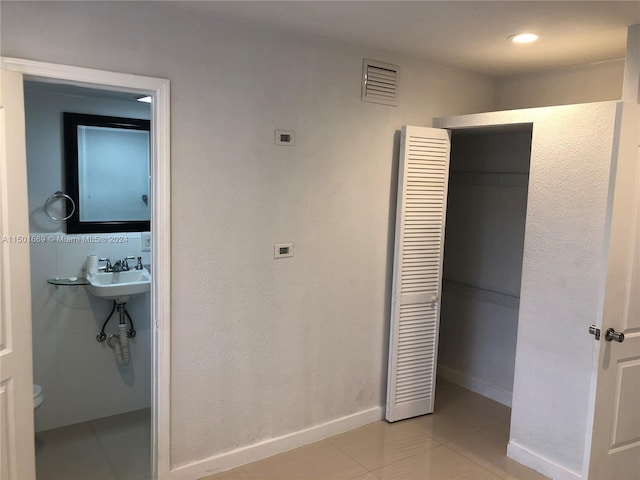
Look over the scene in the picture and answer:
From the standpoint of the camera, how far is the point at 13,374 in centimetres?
209

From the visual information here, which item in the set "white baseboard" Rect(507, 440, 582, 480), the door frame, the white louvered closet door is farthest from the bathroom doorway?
"white baseboard" Rect(507, 440, 582, 480)

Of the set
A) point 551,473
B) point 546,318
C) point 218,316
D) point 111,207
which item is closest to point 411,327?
point 546,318

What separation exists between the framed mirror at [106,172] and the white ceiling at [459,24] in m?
1.31

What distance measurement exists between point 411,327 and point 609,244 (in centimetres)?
137

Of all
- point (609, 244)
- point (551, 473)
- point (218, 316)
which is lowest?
point (551, 473)

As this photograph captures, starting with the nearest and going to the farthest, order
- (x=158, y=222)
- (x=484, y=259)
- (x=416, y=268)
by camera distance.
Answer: (x=158, y=222) → (x=416, y=268) → (x=484, y=259)

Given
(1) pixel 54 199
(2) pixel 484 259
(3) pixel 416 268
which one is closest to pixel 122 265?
(1) pixel 54 199

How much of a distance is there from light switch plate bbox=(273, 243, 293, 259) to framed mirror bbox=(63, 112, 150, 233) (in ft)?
4.06

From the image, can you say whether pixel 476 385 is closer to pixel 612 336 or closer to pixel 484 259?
pixel 484 259

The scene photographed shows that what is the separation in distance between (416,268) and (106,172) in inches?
86.3

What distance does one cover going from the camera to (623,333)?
249cm

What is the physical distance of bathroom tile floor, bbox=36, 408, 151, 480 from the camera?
9.14 feet

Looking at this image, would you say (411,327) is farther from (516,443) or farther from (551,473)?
(551,473)

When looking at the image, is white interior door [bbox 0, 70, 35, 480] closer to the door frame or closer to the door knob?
the door frame
